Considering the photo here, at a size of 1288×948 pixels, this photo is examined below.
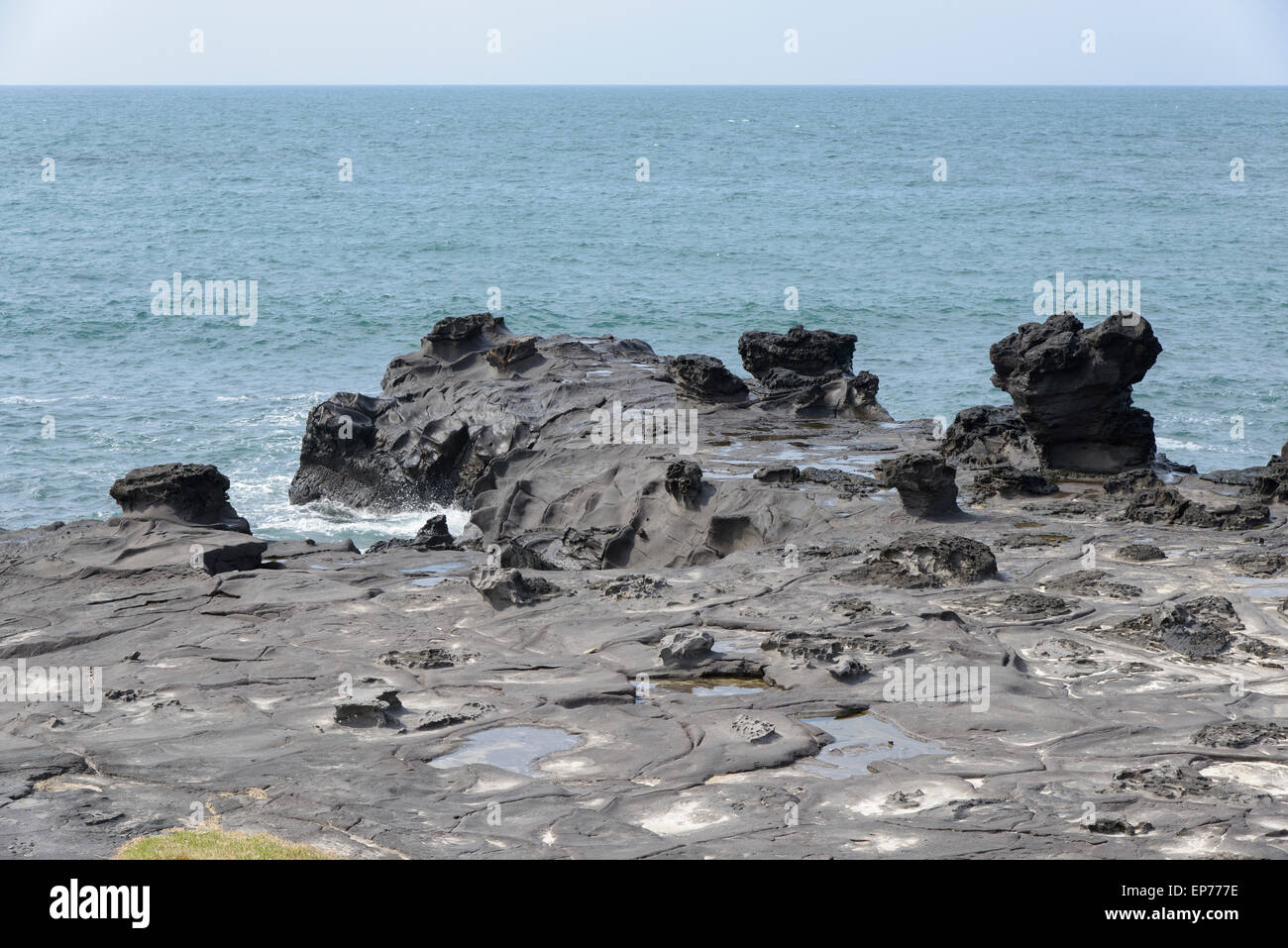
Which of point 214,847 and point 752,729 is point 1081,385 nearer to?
point 752,729

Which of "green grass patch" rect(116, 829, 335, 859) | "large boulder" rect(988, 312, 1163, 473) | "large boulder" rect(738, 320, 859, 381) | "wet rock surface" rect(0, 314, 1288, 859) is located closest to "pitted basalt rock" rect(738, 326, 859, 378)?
"large boulder" rect(738, 320, 859, 381)

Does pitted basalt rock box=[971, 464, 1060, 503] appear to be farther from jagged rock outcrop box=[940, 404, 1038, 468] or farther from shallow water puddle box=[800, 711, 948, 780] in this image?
shallow water puddle box=[800, 711, 948, 780]

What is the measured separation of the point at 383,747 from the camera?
12.9 meters

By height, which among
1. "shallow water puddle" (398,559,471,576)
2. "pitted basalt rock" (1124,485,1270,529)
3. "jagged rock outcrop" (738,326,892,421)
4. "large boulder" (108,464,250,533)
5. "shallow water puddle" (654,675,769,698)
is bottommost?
"shallow water puddle" (654,675,769,698)

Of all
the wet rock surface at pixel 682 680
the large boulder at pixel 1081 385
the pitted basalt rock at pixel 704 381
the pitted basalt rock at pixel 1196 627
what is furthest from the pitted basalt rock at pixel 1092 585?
the pitted basalt rock at pixel 704 381

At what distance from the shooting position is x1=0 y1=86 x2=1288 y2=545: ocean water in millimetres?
40938

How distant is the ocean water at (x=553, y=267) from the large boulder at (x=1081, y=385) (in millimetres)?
13199

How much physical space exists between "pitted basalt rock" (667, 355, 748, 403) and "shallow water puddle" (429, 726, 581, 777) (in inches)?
641

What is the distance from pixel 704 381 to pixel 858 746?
55.2 ft

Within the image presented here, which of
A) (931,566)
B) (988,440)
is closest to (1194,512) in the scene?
(931,566)

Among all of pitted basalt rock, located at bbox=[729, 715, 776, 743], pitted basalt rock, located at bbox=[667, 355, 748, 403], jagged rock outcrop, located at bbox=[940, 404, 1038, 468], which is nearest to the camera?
pitted basalt rock, located at bbox=[729, 715, 776, 743]

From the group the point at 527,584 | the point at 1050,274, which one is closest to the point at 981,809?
the point at 527,584

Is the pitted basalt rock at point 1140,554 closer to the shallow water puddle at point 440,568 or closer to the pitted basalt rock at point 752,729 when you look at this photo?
the pitted basalt rock at point 752,729
